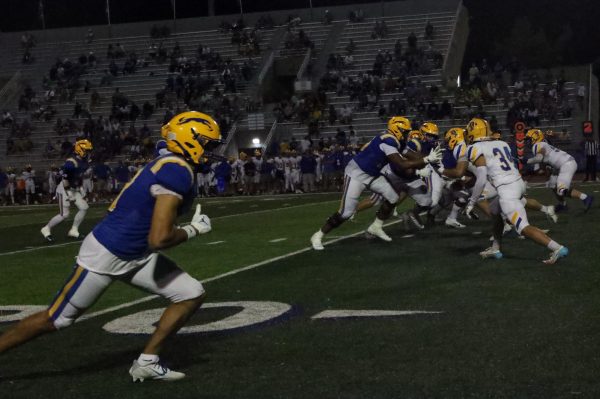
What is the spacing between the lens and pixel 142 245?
5.39m

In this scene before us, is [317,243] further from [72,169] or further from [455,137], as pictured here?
[72,169]

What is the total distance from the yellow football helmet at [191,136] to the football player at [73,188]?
406 inches

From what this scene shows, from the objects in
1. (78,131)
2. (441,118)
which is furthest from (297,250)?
(78,131)

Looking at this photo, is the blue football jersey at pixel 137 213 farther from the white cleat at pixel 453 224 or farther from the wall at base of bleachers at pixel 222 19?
the wall at base of bleachers at pixel 222 19

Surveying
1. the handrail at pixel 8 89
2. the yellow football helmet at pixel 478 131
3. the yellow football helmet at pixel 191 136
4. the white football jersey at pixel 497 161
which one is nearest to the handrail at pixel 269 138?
the handrail at pixel 8 89

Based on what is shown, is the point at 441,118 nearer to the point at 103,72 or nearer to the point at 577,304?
the point at 103,72

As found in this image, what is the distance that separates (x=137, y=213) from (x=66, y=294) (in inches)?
24.4

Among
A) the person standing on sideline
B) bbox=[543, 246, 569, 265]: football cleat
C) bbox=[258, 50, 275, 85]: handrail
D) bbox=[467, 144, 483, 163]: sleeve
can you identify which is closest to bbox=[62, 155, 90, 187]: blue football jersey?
bbox=[467, 144, 483, 163]: sleeve

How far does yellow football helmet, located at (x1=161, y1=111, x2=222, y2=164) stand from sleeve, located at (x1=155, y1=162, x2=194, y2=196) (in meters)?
0.14

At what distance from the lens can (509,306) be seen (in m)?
7.24

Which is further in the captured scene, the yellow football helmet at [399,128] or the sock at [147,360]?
the yellow football helmet at [399,128]

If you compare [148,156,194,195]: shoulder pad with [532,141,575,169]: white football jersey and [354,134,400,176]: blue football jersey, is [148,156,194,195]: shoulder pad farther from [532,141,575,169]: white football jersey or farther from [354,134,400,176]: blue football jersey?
[532,141,575,169]: white football jersey

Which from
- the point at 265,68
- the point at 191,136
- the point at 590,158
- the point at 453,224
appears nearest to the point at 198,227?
the point at 191,136

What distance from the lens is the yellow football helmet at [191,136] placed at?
538 centimetres
